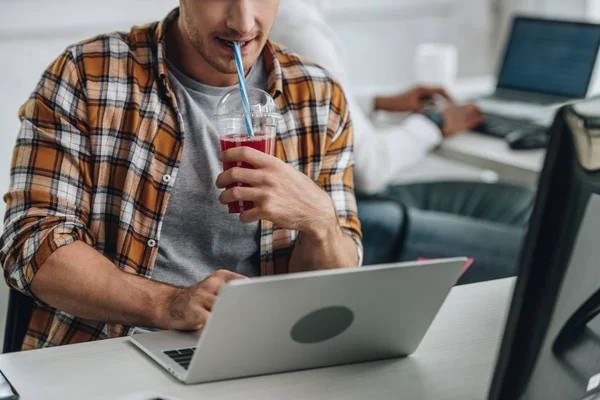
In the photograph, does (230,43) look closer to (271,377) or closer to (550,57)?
(271,377)

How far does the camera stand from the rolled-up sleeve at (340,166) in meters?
1.47

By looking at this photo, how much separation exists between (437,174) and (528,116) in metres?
1.74

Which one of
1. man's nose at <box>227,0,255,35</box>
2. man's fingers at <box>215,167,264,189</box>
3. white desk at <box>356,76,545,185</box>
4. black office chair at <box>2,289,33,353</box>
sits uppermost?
man's nose at <box>227,0,255,35</box>

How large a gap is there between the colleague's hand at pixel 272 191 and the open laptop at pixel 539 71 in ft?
4.23

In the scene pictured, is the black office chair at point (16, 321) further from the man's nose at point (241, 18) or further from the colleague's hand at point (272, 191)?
the man's nose at point (241, 18)

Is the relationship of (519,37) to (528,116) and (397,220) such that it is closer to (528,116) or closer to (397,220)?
(528,116)

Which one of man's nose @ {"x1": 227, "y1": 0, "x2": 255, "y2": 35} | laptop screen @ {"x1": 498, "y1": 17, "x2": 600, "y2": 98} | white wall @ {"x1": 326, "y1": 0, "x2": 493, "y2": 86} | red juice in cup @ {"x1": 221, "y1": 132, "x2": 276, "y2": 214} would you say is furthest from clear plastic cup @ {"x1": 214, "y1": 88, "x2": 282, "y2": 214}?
white wall @ {"x1": 326, "y1": 0, "x2": 493, "y2": 86}

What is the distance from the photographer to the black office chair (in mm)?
1332

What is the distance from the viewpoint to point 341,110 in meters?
1.51

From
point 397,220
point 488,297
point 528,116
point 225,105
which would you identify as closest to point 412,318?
point 488,297

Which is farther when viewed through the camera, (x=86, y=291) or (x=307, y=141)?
(x=307, y=141)

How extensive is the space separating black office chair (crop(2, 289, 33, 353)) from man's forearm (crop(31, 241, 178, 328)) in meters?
0.11

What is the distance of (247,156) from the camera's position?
43.0 inches

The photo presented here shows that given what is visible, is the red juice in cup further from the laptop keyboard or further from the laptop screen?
the laptop screen
